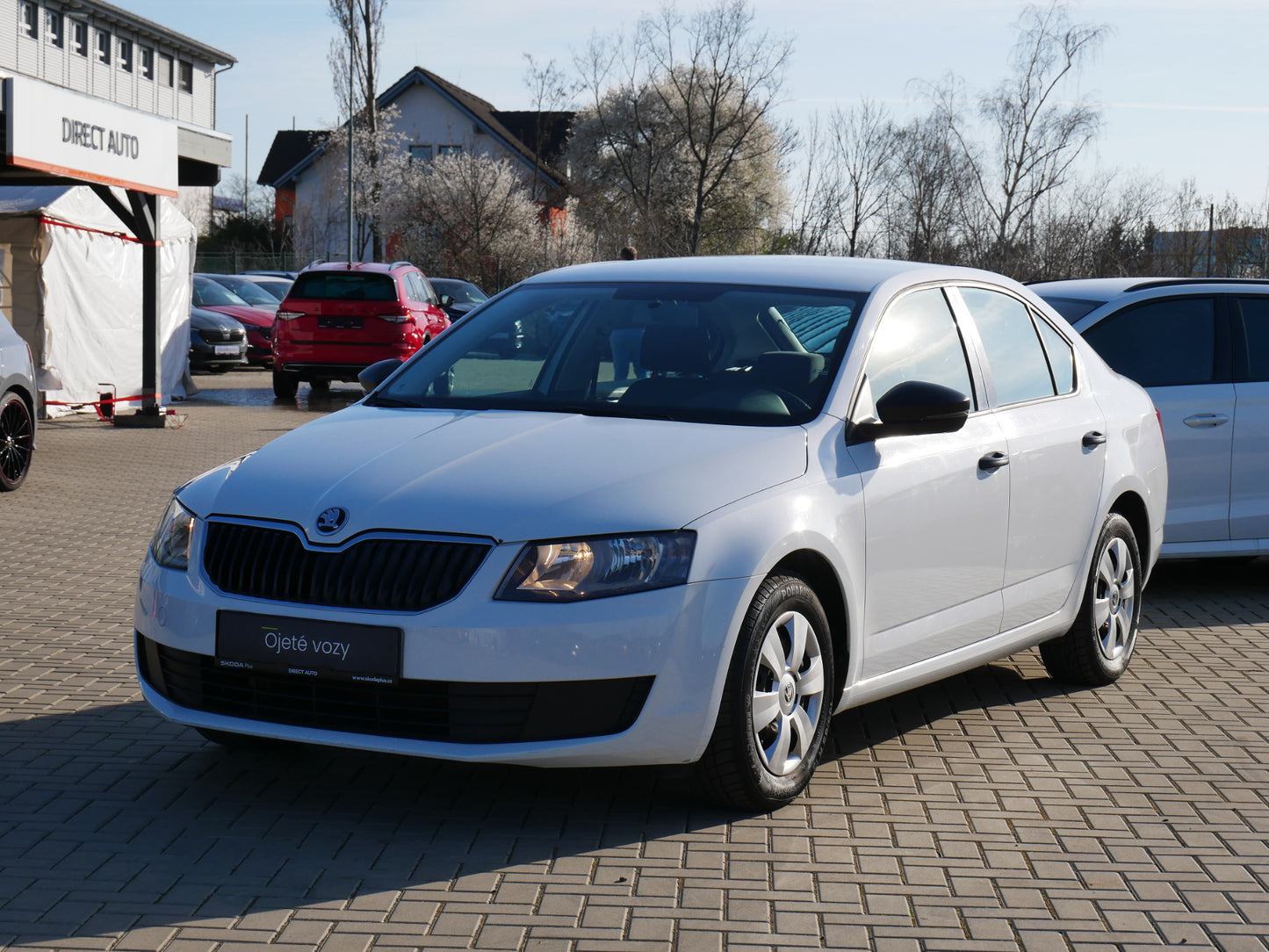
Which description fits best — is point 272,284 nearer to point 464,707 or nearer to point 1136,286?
point 1136,286

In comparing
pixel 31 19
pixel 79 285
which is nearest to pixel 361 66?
pixel 31 19

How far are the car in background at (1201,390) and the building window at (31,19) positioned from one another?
176 feet

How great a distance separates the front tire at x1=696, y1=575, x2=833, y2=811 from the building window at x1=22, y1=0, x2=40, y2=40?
2230 inches

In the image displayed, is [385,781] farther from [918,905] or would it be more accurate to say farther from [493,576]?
[918,905]

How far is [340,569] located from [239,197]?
98.0m

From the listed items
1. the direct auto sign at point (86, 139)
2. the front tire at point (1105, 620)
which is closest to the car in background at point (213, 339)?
the direct auto sign at point (86, 139)

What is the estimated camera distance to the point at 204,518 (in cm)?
464

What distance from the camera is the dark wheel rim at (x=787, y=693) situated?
464 cm

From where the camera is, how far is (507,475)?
14.9 feet

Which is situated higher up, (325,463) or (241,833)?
(325,463)

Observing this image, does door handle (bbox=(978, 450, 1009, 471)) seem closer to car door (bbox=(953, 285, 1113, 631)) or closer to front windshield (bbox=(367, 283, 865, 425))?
car door (bbox=(953, 285, 1113, 631))

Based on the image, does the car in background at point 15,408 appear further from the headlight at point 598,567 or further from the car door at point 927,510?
the headlight at point 598,567

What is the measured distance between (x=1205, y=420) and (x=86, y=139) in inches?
442

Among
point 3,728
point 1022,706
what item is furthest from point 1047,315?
point 3,728
